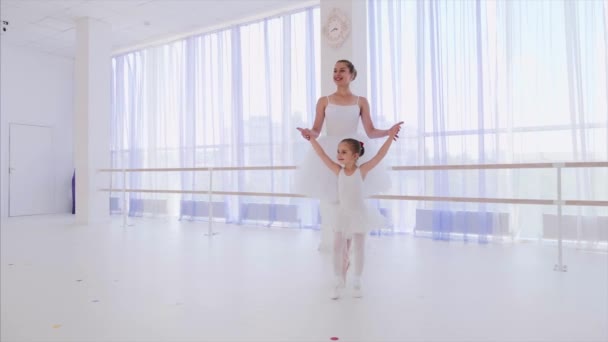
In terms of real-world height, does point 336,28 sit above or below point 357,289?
above

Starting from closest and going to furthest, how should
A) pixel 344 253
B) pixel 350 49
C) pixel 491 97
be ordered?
pixel 344 253 < pixel 350 49 < pixel 491 97

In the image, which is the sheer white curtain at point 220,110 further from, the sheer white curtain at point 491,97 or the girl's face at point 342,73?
the girl's face at point 342,73

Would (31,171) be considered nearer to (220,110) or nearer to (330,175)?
(220,110)

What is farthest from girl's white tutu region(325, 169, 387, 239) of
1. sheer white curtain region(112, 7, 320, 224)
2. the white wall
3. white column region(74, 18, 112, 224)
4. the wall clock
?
the white wall

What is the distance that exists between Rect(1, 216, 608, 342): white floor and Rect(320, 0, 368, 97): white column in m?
1.45

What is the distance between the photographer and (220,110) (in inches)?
220

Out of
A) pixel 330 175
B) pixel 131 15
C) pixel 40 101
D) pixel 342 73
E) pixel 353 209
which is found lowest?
pixel 353 209

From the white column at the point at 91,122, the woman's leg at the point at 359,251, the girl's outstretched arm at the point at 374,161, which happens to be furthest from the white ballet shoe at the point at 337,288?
the white column at the point at 91,122

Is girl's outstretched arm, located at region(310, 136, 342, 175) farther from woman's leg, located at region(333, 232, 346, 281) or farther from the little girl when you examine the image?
woman's leg, located at region(333, 232, 346, 281)

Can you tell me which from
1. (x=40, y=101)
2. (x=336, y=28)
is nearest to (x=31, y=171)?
(x=40, y=101)

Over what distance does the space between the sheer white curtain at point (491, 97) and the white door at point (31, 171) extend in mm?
5948

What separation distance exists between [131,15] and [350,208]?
4770 millimetres

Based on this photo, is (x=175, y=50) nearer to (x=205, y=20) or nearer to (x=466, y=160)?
(x=205, y=20)

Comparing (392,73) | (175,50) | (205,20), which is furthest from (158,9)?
(392,73)
